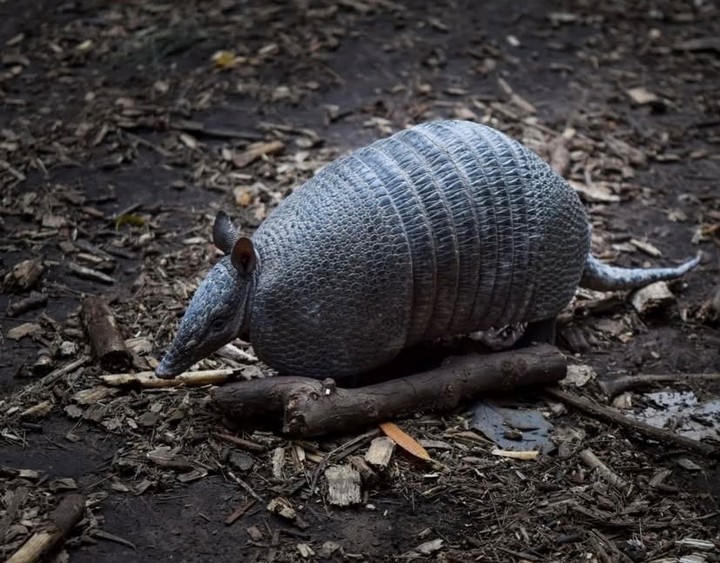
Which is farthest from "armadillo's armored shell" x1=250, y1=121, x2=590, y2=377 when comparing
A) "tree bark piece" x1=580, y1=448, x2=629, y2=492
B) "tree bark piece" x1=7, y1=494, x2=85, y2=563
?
"tree bark piece" x1=7, y1=494, x2=85, y2=563

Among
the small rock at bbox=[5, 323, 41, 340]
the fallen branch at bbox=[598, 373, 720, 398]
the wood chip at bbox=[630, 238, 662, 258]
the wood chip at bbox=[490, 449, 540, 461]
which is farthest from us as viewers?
the wood chip at bbox=[630, 238, 662, 258]

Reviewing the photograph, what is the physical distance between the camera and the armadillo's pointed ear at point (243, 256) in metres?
5.03

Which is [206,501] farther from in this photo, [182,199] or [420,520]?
[182,199]

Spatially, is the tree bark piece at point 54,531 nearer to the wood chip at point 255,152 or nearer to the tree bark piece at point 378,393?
the tree bark piece at point 378,393

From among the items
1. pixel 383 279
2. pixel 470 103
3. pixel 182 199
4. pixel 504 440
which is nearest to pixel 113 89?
pixel 182 199

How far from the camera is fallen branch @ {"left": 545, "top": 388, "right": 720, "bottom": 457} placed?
5324mm

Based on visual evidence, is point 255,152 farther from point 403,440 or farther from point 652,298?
point 403,440

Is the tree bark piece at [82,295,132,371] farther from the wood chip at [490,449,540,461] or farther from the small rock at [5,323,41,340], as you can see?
the wood chip at [490,449,540,461]

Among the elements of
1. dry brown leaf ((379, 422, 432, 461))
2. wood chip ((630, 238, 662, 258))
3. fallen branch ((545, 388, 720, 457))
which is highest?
dry brown leaf ((379, 422, 432, 461))

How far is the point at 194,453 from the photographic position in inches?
201

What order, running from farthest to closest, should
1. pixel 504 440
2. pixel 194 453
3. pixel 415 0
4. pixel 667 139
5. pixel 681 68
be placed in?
pixel 415 0 → pixel 681 68 → pixel 667 139 → pixel 504 440 → pixel 194 453

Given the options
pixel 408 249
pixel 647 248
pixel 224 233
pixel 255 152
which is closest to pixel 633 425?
pixel 408 249

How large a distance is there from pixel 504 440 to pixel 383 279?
125 centimetres

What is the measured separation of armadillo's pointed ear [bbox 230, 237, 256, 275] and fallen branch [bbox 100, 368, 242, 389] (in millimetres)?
894
